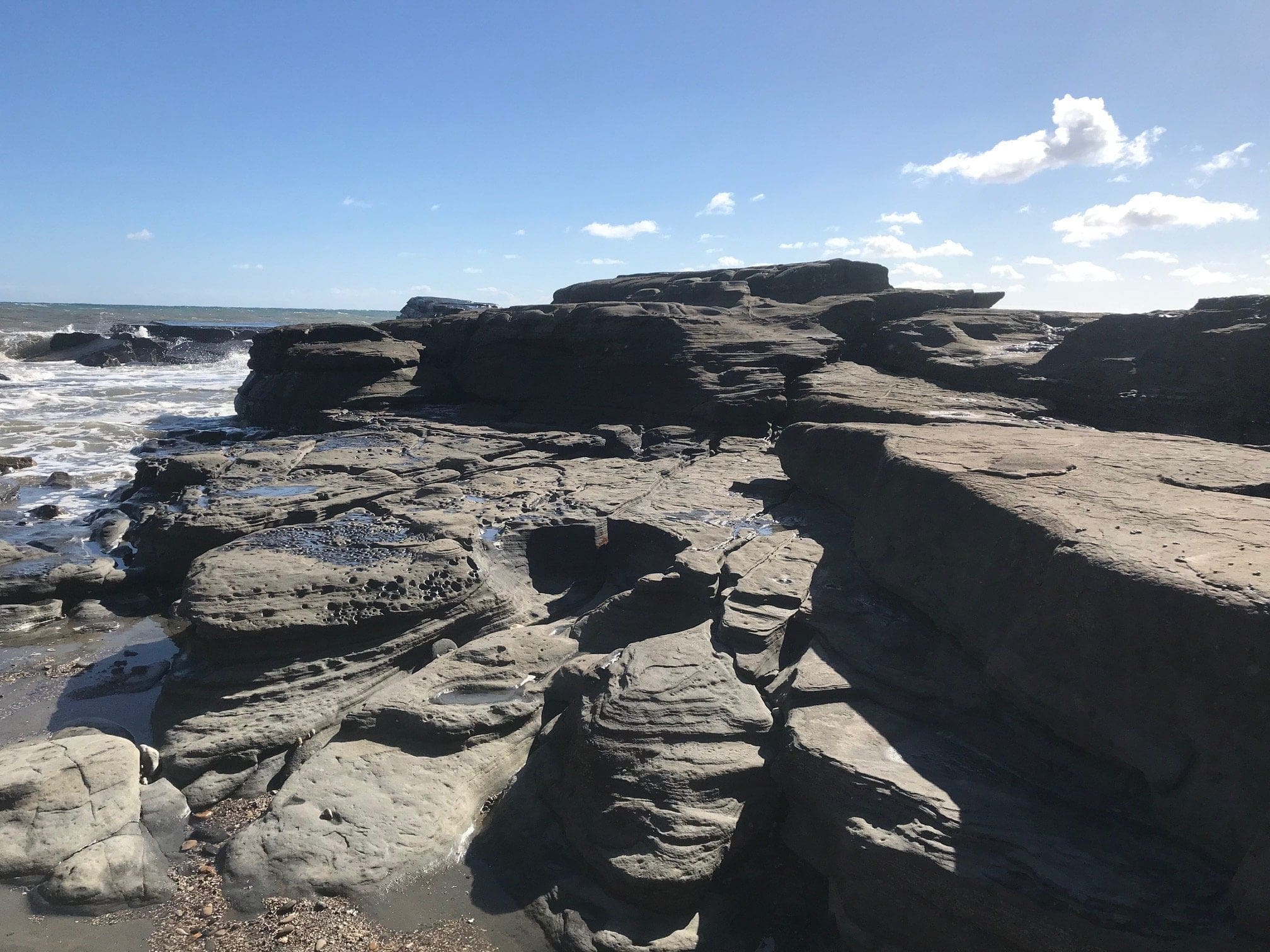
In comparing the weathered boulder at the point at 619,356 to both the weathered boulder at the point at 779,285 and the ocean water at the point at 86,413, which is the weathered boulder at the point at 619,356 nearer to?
the weathered boulder at the point at 779,285

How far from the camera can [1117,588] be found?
2.85m

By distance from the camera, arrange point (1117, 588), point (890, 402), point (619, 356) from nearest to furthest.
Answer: point (1117, 588)
point (890, 402)
point (619, 356)

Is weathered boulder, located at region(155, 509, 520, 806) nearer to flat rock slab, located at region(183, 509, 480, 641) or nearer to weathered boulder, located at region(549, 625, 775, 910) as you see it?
flat rock slab, located at region(183, 509, 480, 641)

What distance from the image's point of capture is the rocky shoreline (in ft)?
8.60

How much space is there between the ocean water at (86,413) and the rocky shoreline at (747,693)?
127 inches

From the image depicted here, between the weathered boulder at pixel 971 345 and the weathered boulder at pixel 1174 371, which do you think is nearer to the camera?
the weathered boulder at pixel 1174 371

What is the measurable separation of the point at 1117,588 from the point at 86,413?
18.7 metres

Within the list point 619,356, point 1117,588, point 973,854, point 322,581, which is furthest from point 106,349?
point 1117,588

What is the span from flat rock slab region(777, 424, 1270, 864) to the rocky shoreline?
2cm

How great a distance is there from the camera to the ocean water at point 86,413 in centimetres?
1013

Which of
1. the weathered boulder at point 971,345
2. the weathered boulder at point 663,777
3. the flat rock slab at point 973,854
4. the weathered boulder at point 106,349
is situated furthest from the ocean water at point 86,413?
→ the weathered boulder at point 971,345

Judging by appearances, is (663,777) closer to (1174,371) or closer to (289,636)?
(289,636)

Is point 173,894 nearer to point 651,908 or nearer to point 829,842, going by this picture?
point 651,908

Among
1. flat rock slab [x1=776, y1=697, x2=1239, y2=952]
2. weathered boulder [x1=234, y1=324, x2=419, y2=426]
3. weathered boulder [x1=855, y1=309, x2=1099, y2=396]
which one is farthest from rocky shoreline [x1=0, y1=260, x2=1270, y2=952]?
weathered boulder [x1=234, y1=324, x2=419, y2=426]
